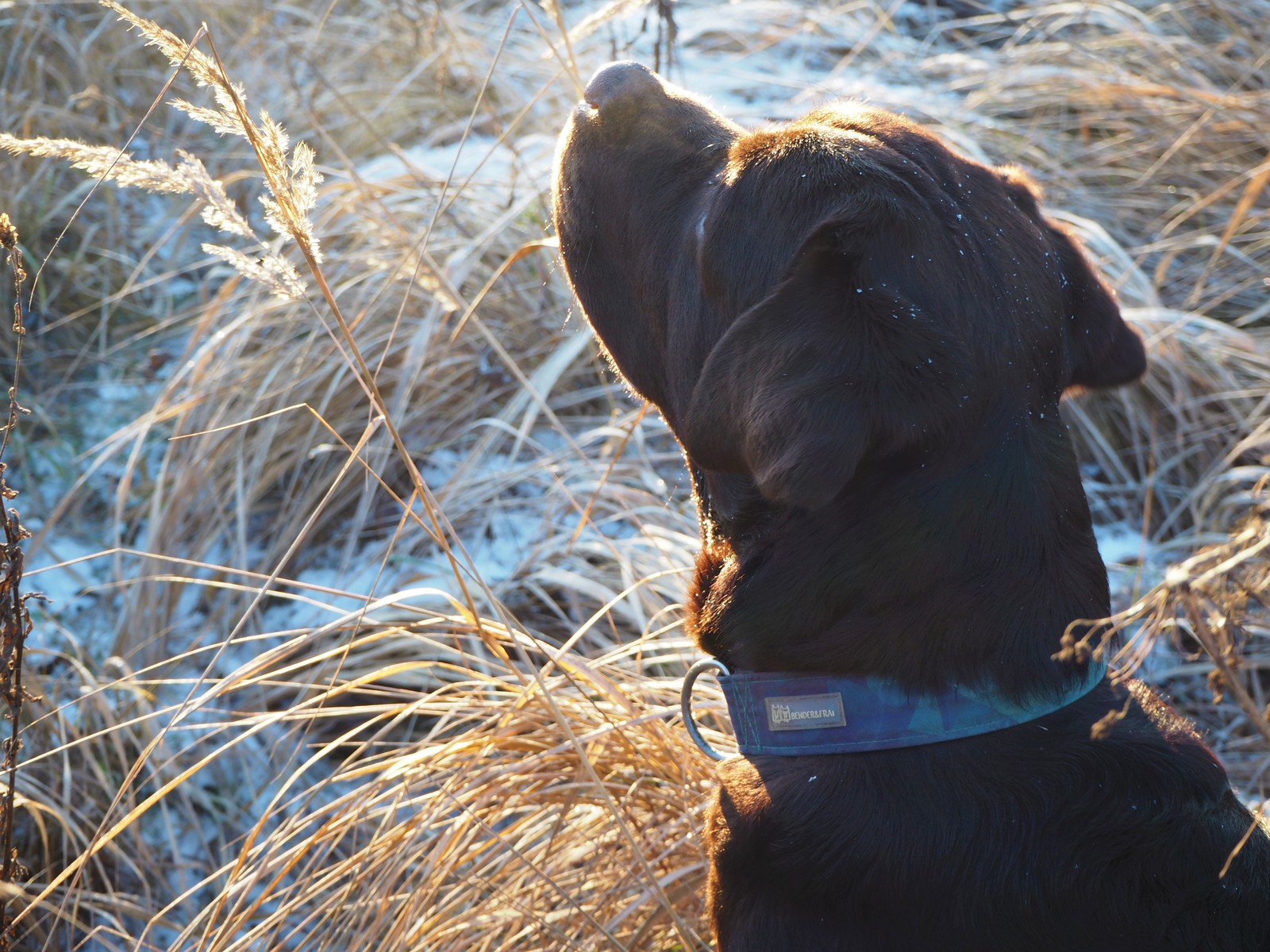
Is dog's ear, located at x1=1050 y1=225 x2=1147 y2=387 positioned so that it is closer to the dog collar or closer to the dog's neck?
the dog's neck

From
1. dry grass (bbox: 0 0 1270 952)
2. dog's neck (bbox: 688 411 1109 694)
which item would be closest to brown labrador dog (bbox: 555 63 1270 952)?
dog's neck (bbox: 688 411 1109 694)

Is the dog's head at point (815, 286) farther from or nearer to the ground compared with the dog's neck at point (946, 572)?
farther from the ground

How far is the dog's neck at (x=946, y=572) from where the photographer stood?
1.50 metres

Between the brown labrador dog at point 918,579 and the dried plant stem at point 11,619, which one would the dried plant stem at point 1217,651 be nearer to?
the brown labrador dog at point 918,579

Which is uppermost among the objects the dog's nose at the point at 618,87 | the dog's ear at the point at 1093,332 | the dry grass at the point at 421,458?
the dog's nose at the point at 618,87

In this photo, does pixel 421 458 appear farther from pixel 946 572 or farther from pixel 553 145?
pixel 946 572

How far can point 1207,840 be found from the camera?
4.81 ft

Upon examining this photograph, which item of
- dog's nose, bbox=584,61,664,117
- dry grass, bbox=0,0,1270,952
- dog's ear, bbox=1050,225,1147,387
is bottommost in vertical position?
dry grass, bbox=0,0,1270,952

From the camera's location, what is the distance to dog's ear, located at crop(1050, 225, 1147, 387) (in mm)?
1800

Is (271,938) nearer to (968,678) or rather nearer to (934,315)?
(968,678)

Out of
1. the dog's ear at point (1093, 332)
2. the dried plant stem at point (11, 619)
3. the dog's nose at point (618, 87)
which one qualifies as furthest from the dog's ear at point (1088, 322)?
the dried plant stem at point (11, 619)

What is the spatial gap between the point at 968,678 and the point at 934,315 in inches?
19.8

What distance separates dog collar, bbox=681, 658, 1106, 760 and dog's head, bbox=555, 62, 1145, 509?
0.28 meters

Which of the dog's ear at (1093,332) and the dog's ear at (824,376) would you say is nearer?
the dog's ear at (824,376)
